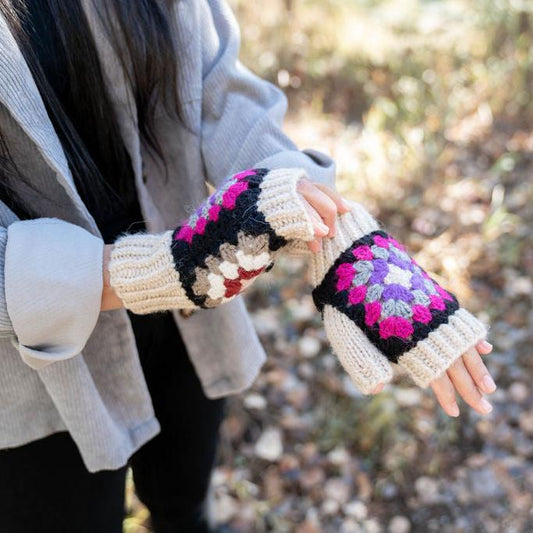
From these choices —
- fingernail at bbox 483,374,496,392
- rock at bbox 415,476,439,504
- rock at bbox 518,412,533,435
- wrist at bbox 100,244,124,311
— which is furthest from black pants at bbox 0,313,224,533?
rock at bbox 518,412,533,435

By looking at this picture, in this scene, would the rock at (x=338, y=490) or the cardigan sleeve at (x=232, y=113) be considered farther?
the rock at (x=338, y=490)

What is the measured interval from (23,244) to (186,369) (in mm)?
584

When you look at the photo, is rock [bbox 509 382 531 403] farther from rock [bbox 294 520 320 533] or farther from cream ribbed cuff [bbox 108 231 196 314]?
cream ribbed cuff [bbox 108 231 196 314]

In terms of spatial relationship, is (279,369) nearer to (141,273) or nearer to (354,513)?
(354,513)

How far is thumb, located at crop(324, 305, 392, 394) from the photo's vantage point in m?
0.87

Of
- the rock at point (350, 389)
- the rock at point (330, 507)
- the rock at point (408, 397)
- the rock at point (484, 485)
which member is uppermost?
the rock at point (408, 397)

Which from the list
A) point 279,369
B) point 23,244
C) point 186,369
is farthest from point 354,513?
point 23,244

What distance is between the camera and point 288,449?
2.09 metres

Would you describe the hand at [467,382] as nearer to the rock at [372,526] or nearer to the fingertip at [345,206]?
the fingertip at [345,206]

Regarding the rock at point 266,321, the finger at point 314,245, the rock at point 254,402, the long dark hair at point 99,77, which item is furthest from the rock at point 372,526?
the long dark hair at point 99,77

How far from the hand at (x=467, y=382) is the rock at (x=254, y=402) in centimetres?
137

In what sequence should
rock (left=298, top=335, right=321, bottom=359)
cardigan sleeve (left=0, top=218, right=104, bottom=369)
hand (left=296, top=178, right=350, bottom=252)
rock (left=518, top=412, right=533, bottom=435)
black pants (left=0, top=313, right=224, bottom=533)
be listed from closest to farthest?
cardigan sleeve (left=0, top=218, right=104, bottom=369)
hand (left=296, top=178, right=350, bottom=252)
black pants (left=0, top=313, right=224, bottom=533)
rock (left=518, top=412, right=533, bottom=435)
rock (left=298, top=335, right=321, bottom=359)

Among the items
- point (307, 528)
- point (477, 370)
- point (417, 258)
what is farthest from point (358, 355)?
point (417, 258)

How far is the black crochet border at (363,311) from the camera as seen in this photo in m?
0.86
